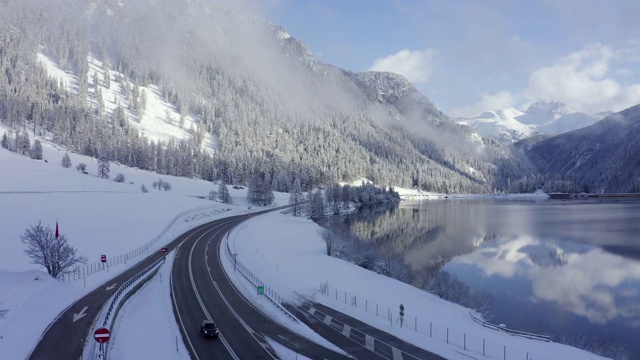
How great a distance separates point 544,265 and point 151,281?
2386 inches

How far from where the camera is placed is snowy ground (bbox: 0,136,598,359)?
28812mm

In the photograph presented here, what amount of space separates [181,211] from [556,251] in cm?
8682

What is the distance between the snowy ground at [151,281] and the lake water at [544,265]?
12020 mm

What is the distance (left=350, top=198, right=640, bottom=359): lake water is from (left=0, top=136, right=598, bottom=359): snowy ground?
12.0 m

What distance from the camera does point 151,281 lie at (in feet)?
150

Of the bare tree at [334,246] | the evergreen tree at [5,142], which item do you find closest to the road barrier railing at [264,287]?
the bare tree at [334,246]

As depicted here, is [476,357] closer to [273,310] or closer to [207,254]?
[273,310]

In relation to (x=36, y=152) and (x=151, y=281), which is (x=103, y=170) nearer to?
(x=36, y=152)

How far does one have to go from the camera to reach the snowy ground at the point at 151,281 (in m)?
28.8

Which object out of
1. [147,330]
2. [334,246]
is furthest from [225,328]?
[334,246]

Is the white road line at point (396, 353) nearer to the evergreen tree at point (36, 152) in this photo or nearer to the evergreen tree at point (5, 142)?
the evergreen tree at point (36, 152)

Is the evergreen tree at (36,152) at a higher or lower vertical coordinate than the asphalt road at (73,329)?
higher

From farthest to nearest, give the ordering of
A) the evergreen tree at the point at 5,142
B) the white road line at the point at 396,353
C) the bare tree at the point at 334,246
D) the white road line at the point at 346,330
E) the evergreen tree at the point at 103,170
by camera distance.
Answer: the evergreen tree at the point at 5,142 < the evergreen tree at the point at 103,170 < the bare tree at the point at 334,246 < the white road line at the point at 346,330 < the white road line at the point at 396,353

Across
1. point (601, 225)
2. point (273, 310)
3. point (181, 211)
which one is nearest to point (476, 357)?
point (273, 310)
